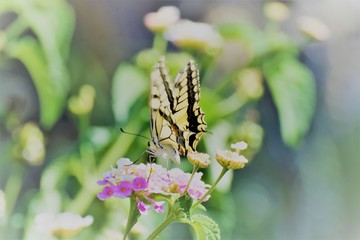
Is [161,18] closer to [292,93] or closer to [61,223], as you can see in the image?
[292,93]

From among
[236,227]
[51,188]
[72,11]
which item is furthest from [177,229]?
[72,11]

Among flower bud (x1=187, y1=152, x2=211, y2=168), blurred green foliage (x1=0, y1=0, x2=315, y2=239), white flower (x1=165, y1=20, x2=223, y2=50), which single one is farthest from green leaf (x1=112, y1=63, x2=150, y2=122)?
flower bud (x1=187, y1=152, x2=211, y2=168)

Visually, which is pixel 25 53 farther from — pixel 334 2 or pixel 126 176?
pixel 334 2

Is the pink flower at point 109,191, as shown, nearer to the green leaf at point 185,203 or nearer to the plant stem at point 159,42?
the green leaf at point 185,203

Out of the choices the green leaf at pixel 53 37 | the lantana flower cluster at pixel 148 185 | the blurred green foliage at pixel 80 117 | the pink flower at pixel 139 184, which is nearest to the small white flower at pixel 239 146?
the blurred green foliage at pixel 80 117

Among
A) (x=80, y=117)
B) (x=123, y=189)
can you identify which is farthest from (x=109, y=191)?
(x=80, y=117)

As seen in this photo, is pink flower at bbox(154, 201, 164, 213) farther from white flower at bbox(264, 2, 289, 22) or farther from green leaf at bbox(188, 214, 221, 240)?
white flower at bbox(264, 2, 289, 22)
